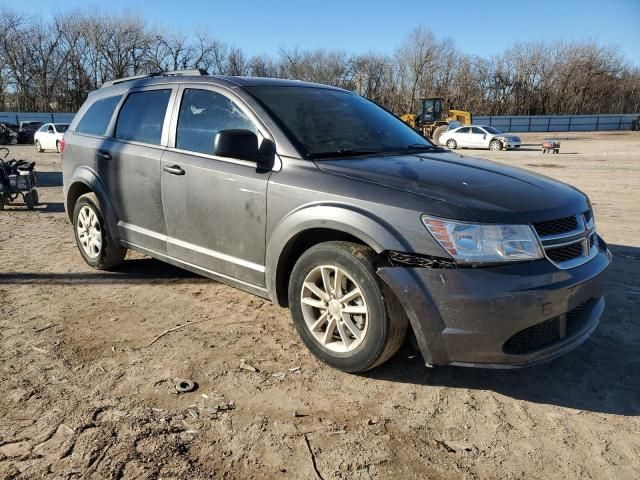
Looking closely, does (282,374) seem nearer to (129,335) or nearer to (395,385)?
(395,385)

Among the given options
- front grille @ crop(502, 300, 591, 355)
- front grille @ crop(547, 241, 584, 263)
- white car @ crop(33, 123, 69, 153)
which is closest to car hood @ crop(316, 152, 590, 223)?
front grille @ crop(547, 241, 584, 263)

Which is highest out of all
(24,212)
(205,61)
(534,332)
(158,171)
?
(205,61)

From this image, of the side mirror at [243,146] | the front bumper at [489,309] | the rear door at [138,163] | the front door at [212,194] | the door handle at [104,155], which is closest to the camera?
→ the front bumper at [489,309]

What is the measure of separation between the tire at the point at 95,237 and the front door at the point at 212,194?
3.66ft

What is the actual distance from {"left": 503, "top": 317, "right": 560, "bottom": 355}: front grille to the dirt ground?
0.38 m

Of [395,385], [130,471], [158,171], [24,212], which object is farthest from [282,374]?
[24,212]

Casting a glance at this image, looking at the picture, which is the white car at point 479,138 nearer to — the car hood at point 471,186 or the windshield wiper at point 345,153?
the car hood at point 471,186

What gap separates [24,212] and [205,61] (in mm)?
73443

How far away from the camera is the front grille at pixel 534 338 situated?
2620 millimetres

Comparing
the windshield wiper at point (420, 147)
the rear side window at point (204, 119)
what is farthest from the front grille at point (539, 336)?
the rear side window at point (204, 119)

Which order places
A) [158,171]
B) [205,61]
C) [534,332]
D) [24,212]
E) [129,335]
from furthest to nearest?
1. [205,61]
2. [24,212]
3. [158,171]
4. [129,335]
5. [534,332]

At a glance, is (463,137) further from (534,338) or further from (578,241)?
(534,338)

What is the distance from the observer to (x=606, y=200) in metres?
10.1

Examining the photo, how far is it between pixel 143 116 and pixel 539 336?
3.65 m
